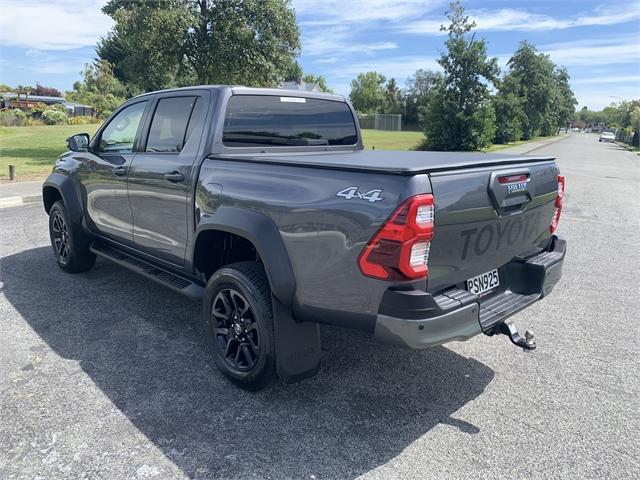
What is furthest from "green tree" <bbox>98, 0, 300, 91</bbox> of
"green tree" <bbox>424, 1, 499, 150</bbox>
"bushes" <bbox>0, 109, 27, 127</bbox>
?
"bushes" <bbox>0, 109, 27, 127</bbox>

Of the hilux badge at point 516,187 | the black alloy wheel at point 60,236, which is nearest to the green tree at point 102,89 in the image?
the black alloy wheel at point 60,236

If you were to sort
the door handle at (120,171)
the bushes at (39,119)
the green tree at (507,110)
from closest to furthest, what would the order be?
the door handle at (120,171) → the bushes at (39,119) → the green tree at (507,110)

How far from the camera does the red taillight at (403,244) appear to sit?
2.40 m

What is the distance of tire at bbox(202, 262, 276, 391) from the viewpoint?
3035 mm

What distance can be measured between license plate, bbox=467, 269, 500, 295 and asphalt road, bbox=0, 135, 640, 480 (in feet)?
2.50

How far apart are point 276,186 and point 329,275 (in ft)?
2.19

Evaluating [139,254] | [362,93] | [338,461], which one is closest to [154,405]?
[338,461]

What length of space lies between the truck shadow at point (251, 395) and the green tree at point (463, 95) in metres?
21.8

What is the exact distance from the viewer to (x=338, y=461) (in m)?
2.58

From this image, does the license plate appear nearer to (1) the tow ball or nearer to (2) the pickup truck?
(2) the pickup truck

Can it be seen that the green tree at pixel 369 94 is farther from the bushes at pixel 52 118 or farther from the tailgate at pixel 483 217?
the tailgate at pixel 483 217

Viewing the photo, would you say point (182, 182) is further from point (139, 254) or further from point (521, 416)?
point (521, 416)

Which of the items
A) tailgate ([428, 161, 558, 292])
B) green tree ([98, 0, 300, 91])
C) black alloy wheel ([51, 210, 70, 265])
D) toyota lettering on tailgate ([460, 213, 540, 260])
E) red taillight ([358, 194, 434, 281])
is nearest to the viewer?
red taillight ([358, 194, 434, 281])

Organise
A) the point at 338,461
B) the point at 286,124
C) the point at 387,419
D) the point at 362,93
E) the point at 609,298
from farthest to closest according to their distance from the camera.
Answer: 1. the point at 362,93
2. the point at 609,298
3. the point at 286,124
4. the point at 387,419
5. the point at 338,461
